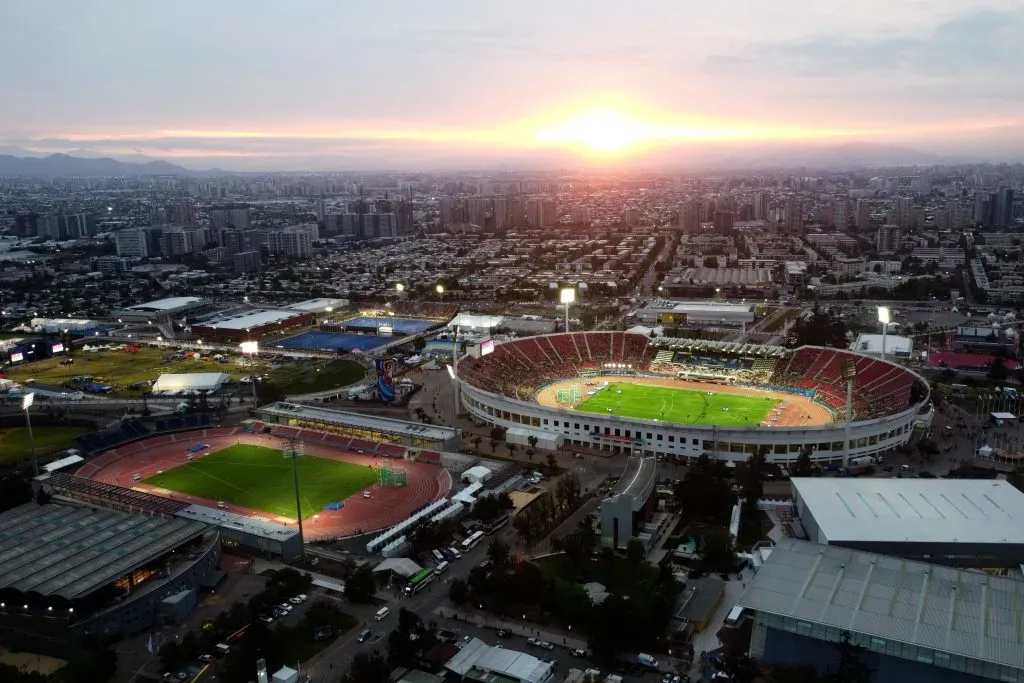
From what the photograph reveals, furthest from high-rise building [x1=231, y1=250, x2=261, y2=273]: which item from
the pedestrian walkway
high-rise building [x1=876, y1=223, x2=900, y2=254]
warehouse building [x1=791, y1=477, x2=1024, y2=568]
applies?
warehouse building [x1=791, y1=477, x2=1024, y2=568]

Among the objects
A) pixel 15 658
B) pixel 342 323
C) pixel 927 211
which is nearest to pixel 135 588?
pixel 15 658

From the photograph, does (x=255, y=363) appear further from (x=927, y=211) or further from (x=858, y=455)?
(x=927, y=211)

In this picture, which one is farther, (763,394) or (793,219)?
(793,219)

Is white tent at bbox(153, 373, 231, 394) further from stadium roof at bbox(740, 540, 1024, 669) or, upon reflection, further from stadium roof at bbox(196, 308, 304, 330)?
stadium roof at bbox(740, 540, 1024, 669)

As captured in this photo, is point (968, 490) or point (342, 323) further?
point (342, 323)

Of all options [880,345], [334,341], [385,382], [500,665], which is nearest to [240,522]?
[500,665]

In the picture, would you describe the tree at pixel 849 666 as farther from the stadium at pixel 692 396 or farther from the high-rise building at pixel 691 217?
the high-rise building at pixel 691 217

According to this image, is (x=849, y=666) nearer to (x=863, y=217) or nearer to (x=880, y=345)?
(x=880, y=345)
